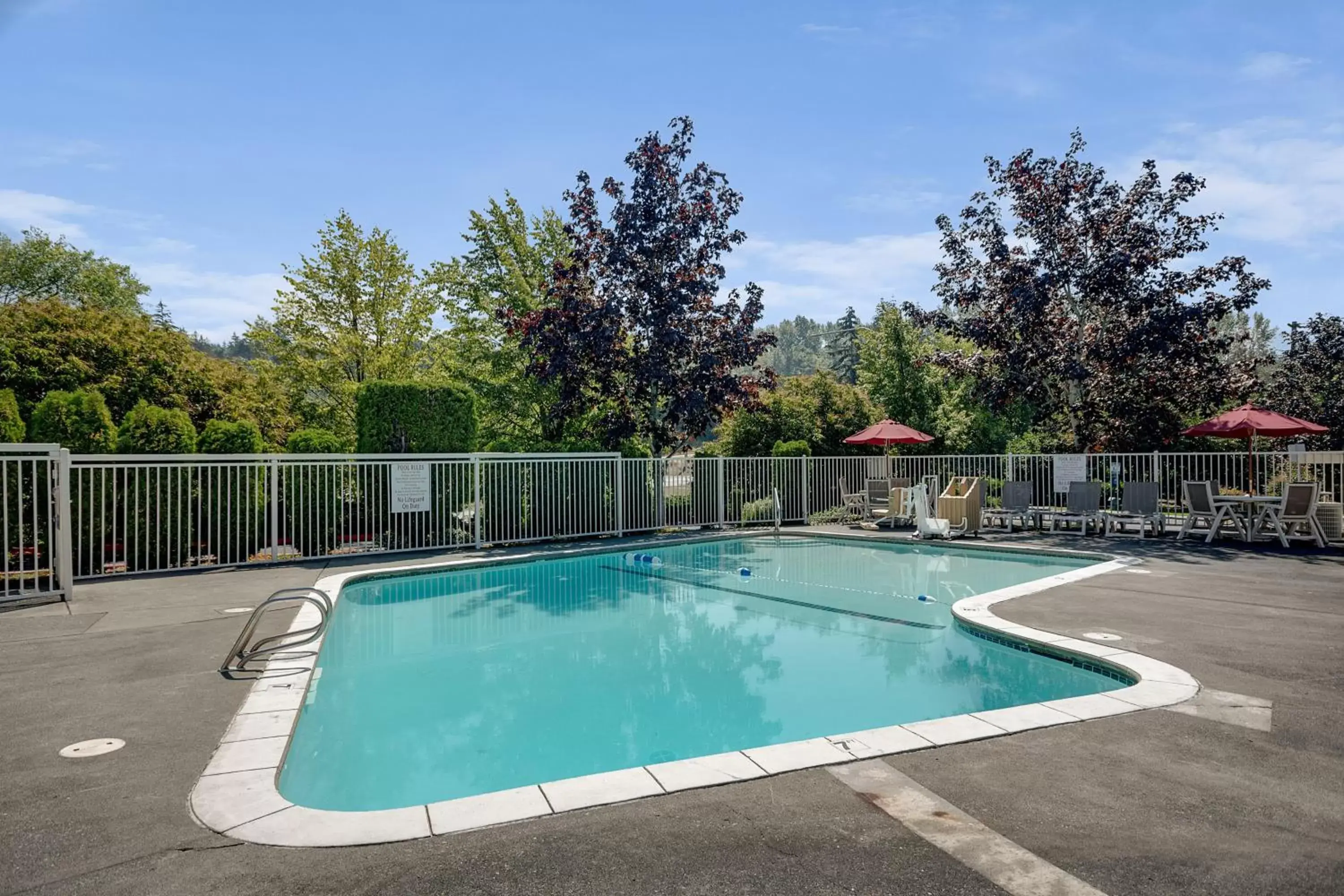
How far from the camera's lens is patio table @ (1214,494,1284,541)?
11672 millimetres

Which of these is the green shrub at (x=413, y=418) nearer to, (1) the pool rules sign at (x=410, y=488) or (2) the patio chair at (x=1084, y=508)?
(1) the pool rules sign at (x=410, y=488)

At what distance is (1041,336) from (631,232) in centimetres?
945

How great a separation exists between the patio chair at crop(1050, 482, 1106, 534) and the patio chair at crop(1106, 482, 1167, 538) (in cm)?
30

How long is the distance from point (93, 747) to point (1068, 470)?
1576 centimetres

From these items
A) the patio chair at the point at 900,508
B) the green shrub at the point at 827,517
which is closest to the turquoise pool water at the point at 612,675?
the patio chair at the point at 900,508

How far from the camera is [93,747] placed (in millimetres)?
3648

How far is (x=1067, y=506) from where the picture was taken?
1454 centimetres

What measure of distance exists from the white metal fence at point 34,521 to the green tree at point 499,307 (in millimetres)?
9879

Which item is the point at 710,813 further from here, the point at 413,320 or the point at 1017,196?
the point at 413,320

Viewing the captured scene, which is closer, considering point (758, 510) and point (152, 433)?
point (152, 433)

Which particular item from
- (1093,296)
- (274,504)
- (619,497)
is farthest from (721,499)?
(1093,296)

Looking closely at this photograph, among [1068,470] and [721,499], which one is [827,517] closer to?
[721,499]

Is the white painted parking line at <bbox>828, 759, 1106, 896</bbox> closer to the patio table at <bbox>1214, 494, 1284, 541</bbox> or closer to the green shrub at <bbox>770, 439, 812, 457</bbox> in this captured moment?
the patio table at <bbox>1214, 494, 1284, 541</bbox>

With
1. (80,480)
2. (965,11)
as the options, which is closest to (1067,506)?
(965,11)
